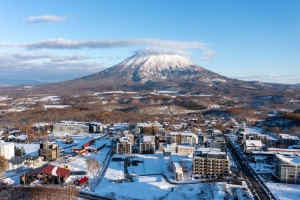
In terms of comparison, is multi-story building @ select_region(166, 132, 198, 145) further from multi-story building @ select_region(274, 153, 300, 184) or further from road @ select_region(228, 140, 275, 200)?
multi-story building @ select_region(274, 153, 300, 184)

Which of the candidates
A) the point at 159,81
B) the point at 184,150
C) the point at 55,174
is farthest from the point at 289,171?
the point at 159,81

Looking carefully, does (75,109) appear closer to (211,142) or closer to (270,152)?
(211,142)

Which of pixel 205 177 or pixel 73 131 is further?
pixel 73 131

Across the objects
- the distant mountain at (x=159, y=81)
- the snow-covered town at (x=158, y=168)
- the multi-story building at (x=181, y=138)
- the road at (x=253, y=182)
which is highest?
the distant mountain at (x=159, y=81)

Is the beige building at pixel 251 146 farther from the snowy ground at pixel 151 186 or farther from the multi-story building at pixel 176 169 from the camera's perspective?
the multi-story building at pixel 176 169

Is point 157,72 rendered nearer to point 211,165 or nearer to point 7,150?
point 7,150

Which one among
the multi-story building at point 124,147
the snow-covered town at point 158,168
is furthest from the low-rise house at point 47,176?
Result: the multi-story building at point 124,147

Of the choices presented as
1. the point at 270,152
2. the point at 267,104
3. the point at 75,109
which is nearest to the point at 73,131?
the point at 75,109
